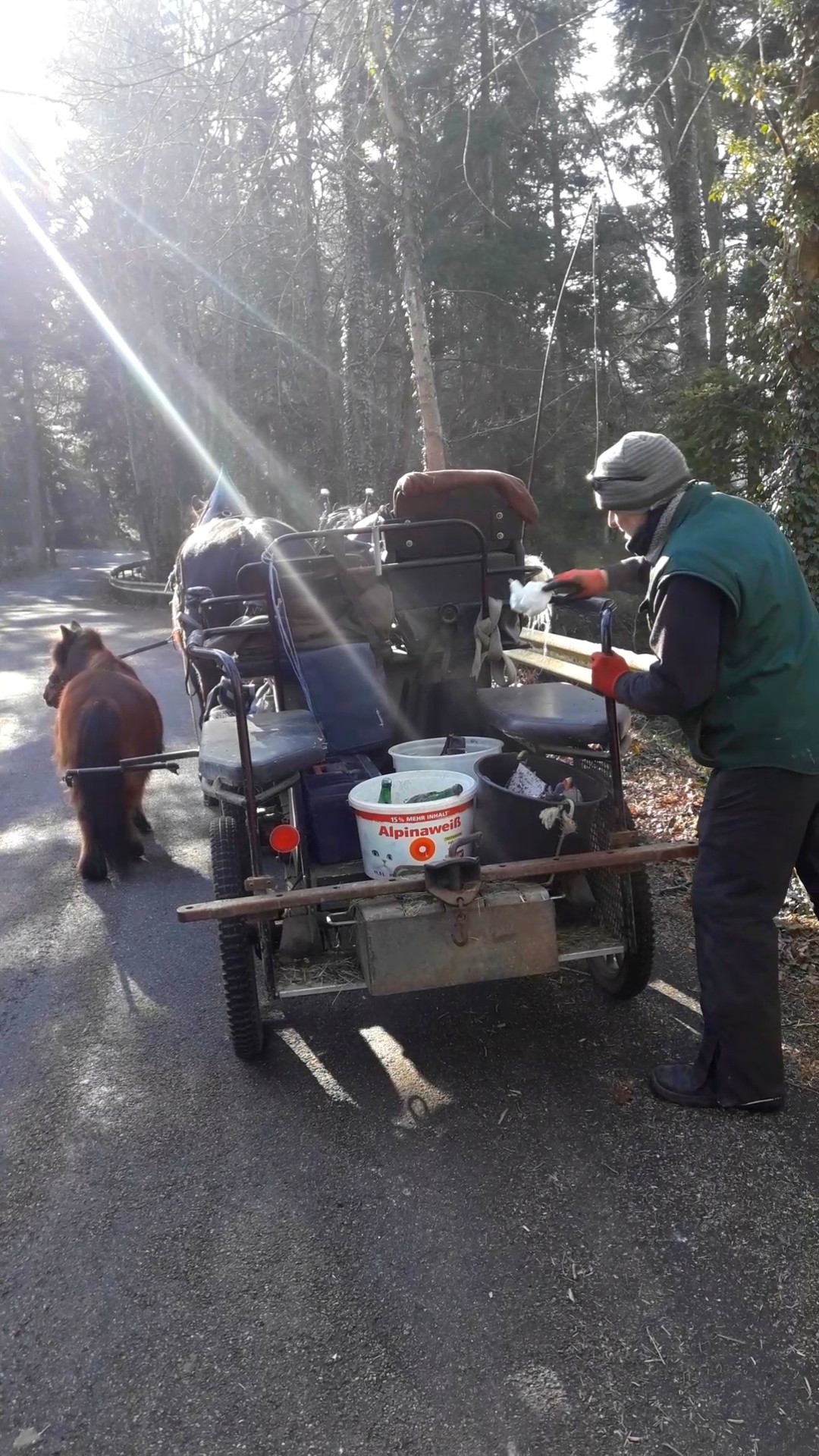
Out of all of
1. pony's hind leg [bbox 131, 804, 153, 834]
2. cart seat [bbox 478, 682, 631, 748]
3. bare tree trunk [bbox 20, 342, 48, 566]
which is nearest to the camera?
cart seat [bbox 478, 682, 631, 748]

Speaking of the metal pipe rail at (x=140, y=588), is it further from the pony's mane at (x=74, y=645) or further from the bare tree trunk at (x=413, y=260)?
the pony's mane at (x=74, y=645)

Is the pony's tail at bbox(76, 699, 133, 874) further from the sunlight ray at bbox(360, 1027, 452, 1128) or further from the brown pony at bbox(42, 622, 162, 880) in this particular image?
the sunlight ray at bbox(360, 1027, 452, 1128)

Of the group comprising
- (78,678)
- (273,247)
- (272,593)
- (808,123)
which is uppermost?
(273,247)

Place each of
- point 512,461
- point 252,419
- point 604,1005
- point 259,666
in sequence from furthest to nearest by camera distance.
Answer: point 252,419, point 512,461, point 259,666, point 604,1005

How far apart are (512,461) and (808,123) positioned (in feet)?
42.1

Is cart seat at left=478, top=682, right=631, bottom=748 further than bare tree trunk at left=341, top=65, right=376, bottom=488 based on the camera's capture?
No

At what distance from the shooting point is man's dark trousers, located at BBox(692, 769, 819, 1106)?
10.2ft

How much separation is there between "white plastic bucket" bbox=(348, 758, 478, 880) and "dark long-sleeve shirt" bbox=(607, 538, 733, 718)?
84 centimetres

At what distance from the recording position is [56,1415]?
2348 mm

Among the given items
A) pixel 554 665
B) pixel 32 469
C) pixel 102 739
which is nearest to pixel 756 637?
pixel 102 739

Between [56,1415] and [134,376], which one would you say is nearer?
[56,1415]

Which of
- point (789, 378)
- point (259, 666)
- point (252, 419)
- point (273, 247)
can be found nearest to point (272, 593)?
point (259, 666)

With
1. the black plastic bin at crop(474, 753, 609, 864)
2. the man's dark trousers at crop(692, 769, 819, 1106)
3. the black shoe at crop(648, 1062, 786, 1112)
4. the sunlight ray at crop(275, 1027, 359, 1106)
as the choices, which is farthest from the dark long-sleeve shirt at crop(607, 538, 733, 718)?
the sunlight ray at crop(275, 1027, 359, 1106)

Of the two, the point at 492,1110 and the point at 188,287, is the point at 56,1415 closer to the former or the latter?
the point at 492,1110
